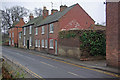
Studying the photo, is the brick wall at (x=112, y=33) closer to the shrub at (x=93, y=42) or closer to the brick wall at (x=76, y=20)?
the shrub at (x=93, y=42)

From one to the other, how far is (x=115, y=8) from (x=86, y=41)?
20.7 ft

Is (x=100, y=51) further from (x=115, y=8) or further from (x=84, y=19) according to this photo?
(x=84, y=19)

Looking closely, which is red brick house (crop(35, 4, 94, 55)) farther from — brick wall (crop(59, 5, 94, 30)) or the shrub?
the shrub

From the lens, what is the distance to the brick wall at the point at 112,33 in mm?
12922

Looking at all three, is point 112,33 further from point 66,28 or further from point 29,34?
point 29,34

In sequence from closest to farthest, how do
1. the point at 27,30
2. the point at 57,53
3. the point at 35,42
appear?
the point at 57,53
the point at 35,42
the point at 27,30

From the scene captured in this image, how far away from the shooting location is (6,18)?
5959cm

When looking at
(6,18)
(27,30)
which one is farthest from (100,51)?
(6,18)

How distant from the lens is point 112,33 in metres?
13.5

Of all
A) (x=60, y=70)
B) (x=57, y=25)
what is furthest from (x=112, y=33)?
(x=57, y=25)

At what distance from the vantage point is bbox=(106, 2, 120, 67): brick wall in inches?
509

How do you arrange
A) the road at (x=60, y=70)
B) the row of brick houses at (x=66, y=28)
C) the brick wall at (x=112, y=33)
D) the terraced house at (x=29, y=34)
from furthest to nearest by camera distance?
the terraced house at (x=29, y=34) → the row of brick houses at (x=66, y=28) → the brick wall at (x=112, y=33) → the road at (x=60, y=70)

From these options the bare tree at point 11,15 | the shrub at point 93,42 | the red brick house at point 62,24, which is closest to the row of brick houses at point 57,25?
the red brick house at point 62,24

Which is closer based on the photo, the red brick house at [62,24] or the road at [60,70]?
the road at [60,70]
